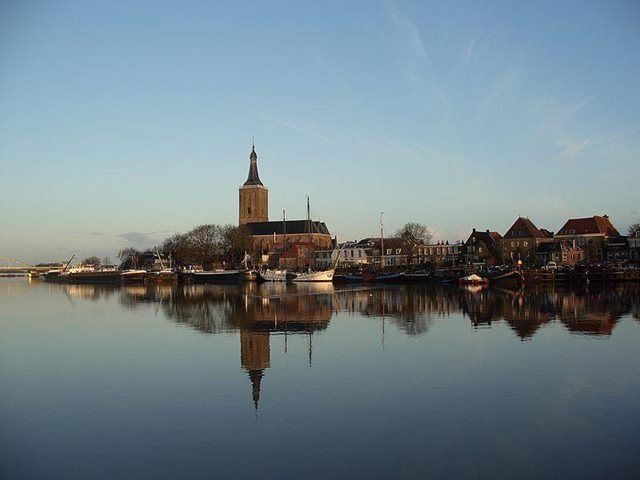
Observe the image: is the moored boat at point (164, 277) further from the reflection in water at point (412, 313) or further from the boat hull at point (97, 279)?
the reflection in water at point (412, 313)

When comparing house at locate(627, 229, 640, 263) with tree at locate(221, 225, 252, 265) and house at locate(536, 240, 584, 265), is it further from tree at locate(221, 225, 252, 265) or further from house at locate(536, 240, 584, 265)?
tree at locate(221, 225, 252, 265)

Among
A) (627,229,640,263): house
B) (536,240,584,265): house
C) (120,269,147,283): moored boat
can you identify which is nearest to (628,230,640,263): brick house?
(627,229,640,263): house

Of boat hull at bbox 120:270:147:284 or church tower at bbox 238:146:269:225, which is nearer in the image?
boat hull at bbox 120:270:147:284

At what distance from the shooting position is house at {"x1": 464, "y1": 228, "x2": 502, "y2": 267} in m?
112

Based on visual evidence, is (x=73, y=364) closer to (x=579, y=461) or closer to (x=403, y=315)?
(x=579, y=461)

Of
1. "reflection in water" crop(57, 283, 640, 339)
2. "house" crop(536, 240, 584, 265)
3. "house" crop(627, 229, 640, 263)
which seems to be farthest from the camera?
"house" crop(627, 229, 640, 263)

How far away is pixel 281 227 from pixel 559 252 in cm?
7624

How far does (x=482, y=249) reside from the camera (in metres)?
113

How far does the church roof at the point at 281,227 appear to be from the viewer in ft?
538

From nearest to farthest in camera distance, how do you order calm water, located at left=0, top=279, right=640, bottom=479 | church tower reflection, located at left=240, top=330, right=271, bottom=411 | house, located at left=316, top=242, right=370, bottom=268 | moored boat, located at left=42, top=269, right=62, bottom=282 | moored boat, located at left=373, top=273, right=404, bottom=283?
calm water, located at left=0, top=279, right=640, bottom=479, church tower reflection, located at left=240, top=330, right=271, bottom=411, moored boat, located at left=373, top=273, right=404, bottom=283, house, located at left=316, top=242, right=370, bottom=268, moored boat, located at left=42, top=269, right=62, bottom=282

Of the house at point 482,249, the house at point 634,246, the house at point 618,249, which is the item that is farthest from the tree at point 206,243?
the house at point 634,246

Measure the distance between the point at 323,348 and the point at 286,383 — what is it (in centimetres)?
647

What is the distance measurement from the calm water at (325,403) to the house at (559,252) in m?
79.6

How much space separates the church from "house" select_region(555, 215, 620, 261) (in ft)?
165
